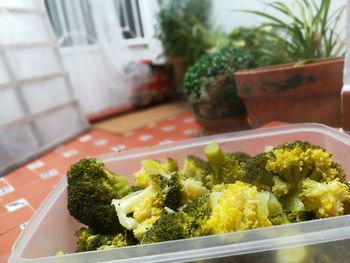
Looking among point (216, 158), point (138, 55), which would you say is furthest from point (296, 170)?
point (138, 55)

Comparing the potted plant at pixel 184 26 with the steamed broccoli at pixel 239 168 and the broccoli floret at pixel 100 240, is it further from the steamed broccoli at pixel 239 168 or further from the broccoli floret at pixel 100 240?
the broccoli floret at pixel 100 240

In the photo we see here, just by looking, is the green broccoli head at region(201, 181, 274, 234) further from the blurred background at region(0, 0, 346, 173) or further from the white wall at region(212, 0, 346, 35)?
the white wall at region(212, 0, 346, 35)

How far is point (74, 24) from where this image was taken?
181 centimetres

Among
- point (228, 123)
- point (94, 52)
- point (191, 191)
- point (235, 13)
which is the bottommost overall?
point (228, 123)

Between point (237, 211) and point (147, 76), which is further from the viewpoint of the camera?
point (147, 76)

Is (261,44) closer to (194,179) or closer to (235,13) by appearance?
(235,13)

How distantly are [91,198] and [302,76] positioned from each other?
0.58 metres

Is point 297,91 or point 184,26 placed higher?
point 184,26

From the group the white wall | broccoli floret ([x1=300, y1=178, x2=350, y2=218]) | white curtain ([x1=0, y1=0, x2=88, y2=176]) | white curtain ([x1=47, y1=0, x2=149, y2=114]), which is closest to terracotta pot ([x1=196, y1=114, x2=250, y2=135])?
the white wall

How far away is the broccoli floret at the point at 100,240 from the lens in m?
0.44

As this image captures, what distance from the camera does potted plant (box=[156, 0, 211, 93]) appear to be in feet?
5.35

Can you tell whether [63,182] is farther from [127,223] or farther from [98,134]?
[98,134]

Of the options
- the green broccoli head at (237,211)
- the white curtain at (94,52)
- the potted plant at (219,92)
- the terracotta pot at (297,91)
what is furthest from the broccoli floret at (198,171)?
the white curtain at (94,52)

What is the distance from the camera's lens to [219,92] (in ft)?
3.38
